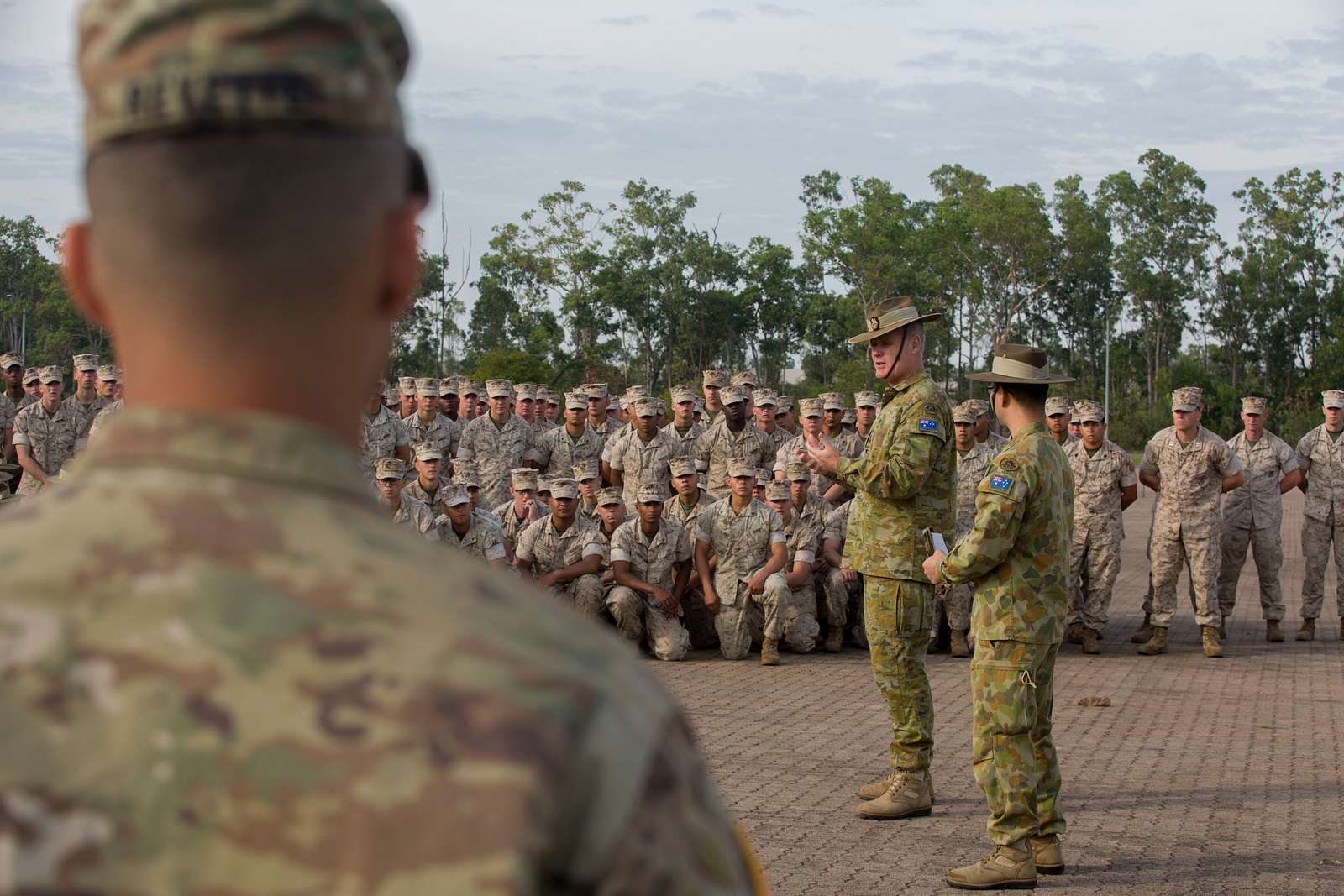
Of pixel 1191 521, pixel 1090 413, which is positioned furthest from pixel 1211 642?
pixel 1090 413

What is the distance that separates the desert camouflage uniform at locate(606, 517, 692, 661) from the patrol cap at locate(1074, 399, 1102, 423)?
351cm

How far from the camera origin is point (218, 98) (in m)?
1.05

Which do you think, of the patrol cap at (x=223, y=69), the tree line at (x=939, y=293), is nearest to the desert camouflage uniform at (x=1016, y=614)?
the patrol cap at (x=223, y=69)

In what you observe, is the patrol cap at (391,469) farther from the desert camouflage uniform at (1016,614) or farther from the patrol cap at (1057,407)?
the desert camouflage uniform at (1016,614)

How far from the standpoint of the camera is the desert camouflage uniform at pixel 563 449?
1435 cm

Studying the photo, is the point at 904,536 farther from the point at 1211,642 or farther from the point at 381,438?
the point at 381,438

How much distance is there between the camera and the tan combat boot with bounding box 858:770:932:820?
6.38 m

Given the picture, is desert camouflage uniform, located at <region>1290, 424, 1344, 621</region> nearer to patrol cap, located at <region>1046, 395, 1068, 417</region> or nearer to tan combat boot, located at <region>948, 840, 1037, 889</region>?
patrol cap, located at <region>1046, 395, 1068, 417</region>

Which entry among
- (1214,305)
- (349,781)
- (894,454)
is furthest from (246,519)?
(1214,305)

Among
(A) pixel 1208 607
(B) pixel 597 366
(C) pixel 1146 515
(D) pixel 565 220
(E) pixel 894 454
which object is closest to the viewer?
(E) pixel 894 454

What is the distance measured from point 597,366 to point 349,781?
1970 inches

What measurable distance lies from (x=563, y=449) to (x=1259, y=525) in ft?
20.8

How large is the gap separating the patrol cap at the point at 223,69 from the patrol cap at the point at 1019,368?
4.47 meters

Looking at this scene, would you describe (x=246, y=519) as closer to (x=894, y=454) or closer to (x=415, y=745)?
(x=415, y=745)
